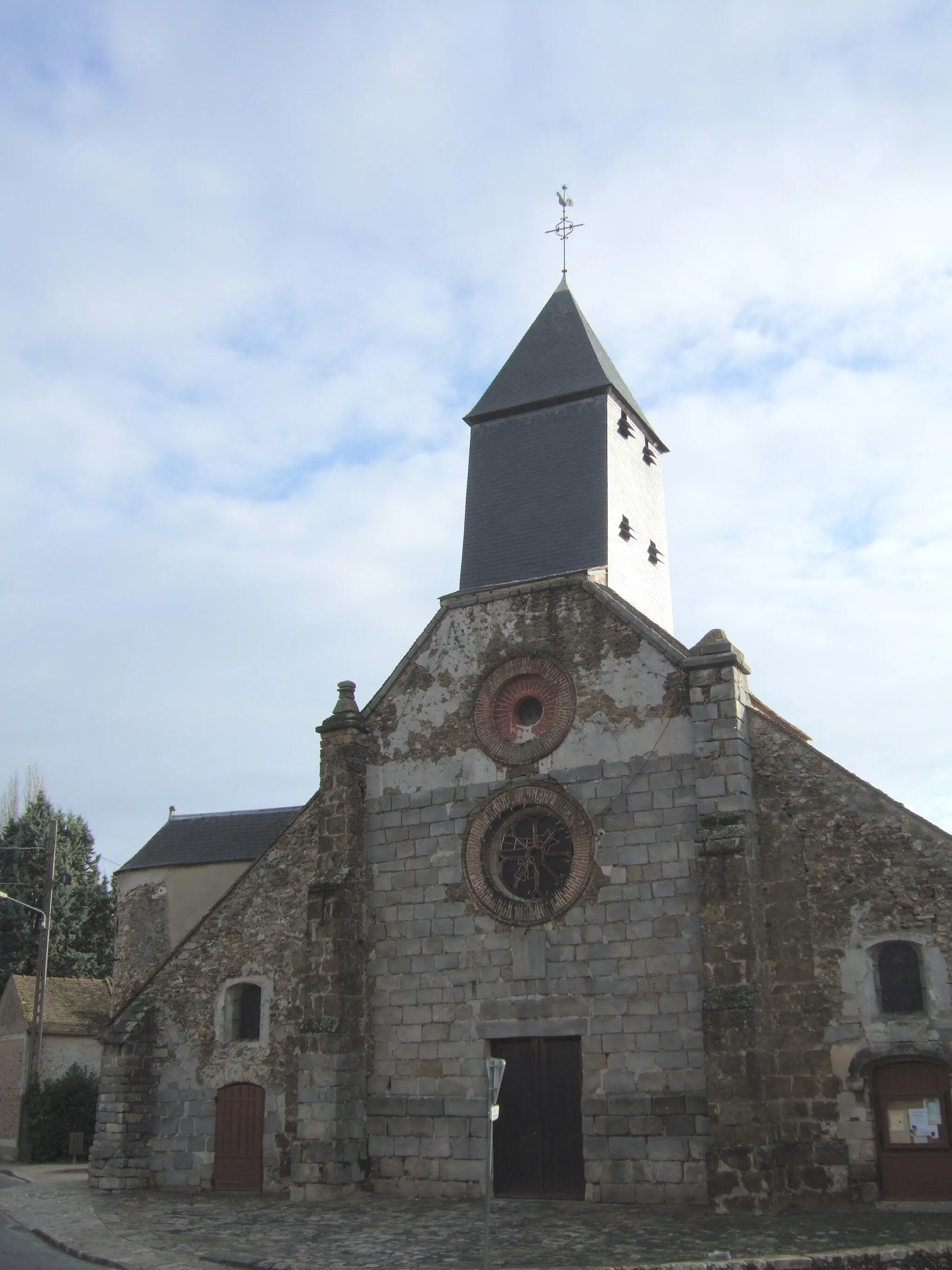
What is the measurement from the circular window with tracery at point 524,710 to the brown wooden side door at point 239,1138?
6048 millimetres

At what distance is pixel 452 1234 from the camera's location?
12258mm

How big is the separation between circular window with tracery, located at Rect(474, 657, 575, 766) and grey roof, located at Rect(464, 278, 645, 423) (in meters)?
5.62

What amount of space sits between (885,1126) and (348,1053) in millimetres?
6728

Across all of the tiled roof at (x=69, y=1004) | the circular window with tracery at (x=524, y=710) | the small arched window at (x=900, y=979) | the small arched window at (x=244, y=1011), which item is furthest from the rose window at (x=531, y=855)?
the tiled roof at (x=69, y=1004)

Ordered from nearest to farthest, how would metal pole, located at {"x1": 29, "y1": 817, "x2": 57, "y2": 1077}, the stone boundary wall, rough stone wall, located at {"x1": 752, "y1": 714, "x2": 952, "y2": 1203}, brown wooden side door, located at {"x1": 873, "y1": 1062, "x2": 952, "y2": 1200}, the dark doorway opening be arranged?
brown wooden side door, located at {"x1": 873, "y1": 1062, "x2": 952, "y2": 1200}
rough stone wall, located at {"x1": 752, "y1": 714, "x2": 952, "y2": 1203}
the stone boundary wall
the dark doorway opening
metal pole, located at {"x1": 29, "y1": 817, "x2": 57, "y2": 1077}

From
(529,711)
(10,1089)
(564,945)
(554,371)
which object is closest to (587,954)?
(564,945)

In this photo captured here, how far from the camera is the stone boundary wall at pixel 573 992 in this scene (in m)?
13.8

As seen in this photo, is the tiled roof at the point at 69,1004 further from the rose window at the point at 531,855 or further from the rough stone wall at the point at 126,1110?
the rose window at the point at 531,855

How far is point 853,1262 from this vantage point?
1007 centimetres

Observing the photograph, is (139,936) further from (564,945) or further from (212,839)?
(564,945)

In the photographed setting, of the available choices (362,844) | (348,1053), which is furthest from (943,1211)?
(362,844)

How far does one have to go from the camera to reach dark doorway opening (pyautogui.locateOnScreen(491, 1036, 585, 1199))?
14.3 meters

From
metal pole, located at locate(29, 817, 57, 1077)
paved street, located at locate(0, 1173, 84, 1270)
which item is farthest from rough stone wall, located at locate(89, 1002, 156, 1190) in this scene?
metal pole, located at locate(29, 817, 57, 1077)

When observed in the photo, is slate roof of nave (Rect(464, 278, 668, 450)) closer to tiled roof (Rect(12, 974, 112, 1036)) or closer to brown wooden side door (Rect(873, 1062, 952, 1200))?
brown wooden side door (Rect(873, 1062, 952, 1200))
